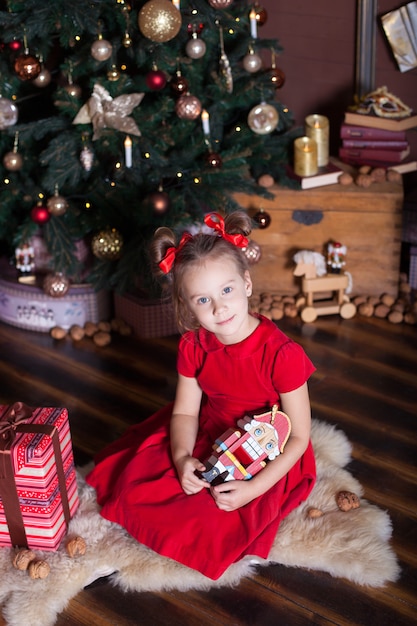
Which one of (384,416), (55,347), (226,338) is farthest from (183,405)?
(55,347)

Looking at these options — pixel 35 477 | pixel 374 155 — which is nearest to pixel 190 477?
pixel 35 477

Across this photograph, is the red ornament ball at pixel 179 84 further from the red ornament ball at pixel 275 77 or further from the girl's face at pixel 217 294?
the girl's face at pixel 217 294

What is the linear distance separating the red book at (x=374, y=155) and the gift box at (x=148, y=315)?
0.94 m

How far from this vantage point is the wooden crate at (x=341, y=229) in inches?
112

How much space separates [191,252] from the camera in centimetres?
168

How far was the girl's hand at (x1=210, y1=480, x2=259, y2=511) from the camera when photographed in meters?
1.70

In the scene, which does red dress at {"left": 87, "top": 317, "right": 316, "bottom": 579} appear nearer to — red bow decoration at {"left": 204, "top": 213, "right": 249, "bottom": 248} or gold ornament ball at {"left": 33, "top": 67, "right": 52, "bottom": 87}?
red bow decoration at {"left": 204, "top": 213, "right": 249, "bottom": 248}

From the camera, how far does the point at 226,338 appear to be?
1815 mm

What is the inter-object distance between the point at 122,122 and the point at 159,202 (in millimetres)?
289

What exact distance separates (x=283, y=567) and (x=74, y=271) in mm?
1422

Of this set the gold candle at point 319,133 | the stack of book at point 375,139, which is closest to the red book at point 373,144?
the stack of book at point 375,139

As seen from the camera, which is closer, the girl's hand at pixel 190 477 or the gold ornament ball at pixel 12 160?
the girl's hand at pixel 190 477

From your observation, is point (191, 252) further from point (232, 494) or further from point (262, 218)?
point (262, 218)

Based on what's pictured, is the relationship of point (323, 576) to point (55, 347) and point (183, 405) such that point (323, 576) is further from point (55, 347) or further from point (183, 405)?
point (55, 347)
